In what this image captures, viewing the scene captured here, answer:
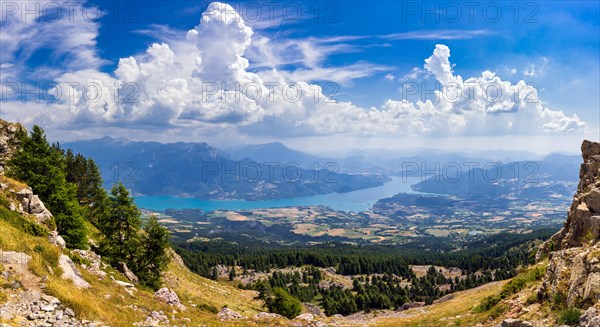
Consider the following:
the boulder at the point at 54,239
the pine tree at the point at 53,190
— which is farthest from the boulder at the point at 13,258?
the pine tree at the point at 53,190

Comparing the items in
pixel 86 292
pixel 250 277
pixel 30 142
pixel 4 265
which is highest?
pixel 30 142

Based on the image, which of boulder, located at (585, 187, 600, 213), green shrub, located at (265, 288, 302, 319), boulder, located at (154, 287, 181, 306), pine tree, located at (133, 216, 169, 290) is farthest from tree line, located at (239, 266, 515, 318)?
boulder, located at (585, 187, 600, 213)

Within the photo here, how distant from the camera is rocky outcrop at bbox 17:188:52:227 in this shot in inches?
1203

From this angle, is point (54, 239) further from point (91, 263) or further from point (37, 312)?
point (37, 312)

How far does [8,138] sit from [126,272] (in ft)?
117

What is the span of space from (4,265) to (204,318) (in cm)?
1573

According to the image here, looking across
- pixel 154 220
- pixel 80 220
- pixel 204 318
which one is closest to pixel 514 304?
pixel 204 318

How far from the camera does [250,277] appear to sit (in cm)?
14462

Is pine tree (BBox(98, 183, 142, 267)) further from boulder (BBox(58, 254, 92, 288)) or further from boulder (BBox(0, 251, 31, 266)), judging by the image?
boulder (BBox(0, 251, 31, 266))

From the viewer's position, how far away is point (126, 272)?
37.4m

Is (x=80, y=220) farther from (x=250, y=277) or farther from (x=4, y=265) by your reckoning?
(x=250, y=277)

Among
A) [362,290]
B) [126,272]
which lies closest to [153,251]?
[126,272]

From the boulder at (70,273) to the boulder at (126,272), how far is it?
502 inches

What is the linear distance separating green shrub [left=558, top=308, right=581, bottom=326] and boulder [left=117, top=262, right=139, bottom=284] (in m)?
37.2
